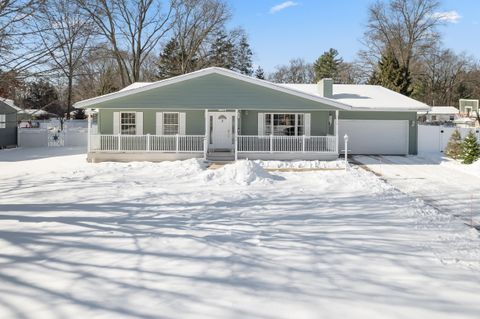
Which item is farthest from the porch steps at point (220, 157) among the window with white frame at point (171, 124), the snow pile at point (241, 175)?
the snow pile at point (241, 175)

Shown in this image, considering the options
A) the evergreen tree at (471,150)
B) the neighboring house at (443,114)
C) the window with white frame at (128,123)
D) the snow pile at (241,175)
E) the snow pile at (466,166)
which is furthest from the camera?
the neighboring house at (443,114)

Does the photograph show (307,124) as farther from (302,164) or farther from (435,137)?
(435,137)

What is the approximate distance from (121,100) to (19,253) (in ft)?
45.5

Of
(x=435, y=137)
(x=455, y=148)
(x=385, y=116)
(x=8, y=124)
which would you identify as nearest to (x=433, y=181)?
(x=455, y=148)

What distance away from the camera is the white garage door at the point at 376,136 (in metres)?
22.5

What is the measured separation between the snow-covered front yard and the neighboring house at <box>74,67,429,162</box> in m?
7.62

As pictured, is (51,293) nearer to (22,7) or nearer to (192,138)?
(22,7)

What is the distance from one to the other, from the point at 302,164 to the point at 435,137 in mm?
15122

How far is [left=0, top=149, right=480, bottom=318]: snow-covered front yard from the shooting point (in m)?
4.63

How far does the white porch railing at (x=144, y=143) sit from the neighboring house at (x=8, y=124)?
407 inches

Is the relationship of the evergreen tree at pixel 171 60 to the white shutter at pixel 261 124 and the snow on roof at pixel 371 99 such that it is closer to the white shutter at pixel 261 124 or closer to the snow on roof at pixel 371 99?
the snow on roof at pixel 371 99

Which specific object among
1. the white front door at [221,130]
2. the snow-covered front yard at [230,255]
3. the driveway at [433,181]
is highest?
the white front door at [221,130]

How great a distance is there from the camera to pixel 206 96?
19.3 m

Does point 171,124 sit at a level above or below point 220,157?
above
